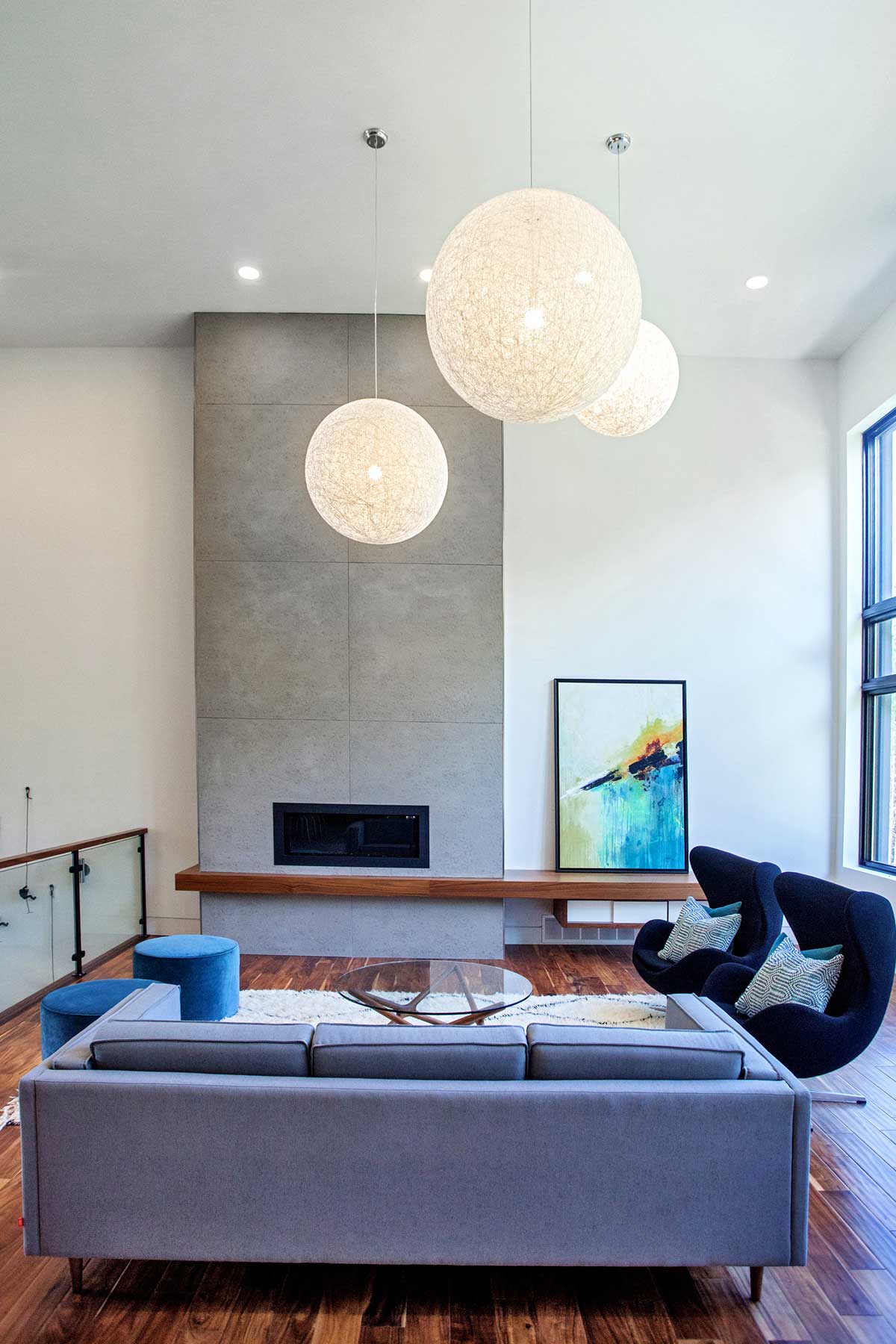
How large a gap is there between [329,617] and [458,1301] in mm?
3965

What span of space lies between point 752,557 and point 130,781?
462 cm

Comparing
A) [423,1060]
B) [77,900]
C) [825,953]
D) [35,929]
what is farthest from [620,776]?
[423,1060]

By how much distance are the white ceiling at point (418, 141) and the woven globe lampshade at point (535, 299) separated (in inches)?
58.6

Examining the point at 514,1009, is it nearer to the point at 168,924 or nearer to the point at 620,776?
the point at 620,776

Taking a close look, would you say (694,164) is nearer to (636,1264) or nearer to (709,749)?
(709,749)

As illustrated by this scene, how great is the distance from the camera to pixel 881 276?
16.3ft

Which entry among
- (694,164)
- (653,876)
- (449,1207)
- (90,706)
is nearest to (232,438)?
(90,706)

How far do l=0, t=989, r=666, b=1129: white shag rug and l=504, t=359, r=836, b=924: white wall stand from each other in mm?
1447

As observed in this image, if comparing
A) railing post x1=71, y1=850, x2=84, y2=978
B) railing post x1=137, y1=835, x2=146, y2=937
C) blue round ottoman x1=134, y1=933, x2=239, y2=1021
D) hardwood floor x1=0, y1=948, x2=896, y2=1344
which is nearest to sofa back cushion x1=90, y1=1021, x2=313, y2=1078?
hardwood floor x1=0, y1=948, x2=896, y2=1344

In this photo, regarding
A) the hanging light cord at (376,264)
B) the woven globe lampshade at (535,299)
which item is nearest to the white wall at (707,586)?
the hanging light cord at (376,264)

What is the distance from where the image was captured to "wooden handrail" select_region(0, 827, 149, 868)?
14.4 ft

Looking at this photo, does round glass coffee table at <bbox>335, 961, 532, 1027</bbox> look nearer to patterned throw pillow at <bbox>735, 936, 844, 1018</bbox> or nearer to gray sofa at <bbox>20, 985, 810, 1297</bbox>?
patterned throw pillow at <bbox>735, 936, 844, 1018</bbox>

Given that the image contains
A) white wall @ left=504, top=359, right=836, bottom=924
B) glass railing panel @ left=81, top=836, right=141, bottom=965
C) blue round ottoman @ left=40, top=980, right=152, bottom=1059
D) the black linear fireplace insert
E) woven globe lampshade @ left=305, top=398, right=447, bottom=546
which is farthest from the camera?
white wall @ left=504, top=359, right=836, bottom=924

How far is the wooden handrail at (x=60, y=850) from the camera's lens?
440cm
